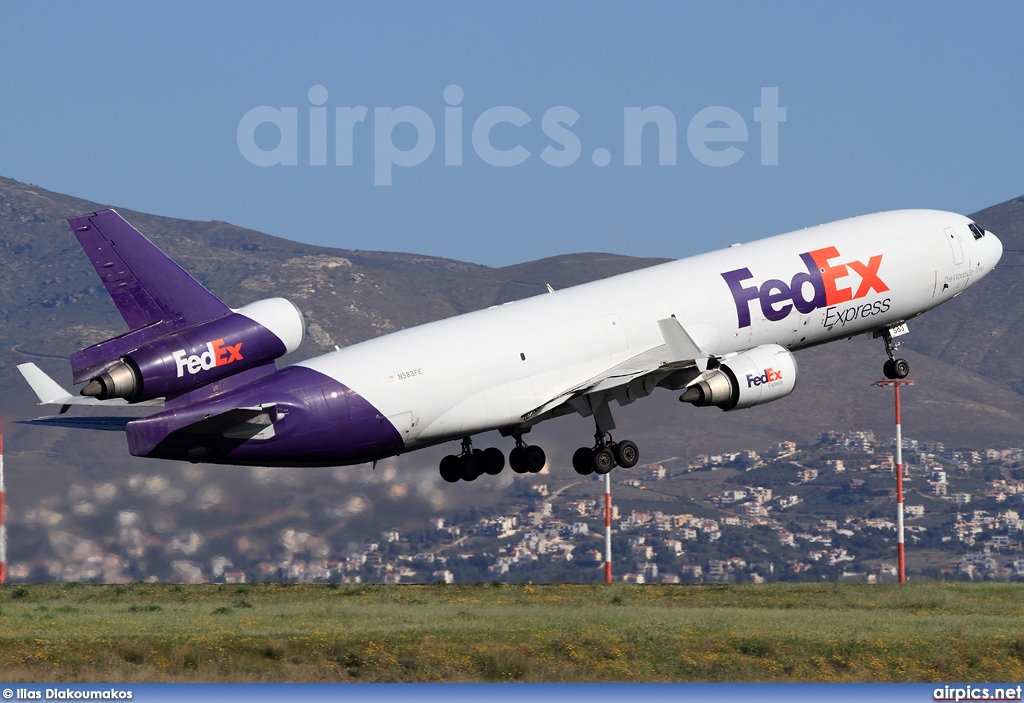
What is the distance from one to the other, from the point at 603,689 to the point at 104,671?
15.1m

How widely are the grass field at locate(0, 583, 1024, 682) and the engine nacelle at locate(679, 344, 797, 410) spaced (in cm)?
666

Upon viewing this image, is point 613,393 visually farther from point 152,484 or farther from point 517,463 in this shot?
point 152,484

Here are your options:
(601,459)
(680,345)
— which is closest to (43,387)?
(601,459)

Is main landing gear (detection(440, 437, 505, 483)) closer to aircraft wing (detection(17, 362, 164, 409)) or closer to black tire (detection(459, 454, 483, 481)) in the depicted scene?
black tire (detection(459, 454, 483, 481))

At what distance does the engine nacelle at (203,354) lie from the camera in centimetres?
4244

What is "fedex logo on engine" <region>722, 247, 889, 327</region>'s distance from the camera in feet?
170

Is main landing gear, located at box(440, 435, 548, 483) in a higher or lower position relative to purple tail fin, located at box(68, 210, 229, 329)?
lower

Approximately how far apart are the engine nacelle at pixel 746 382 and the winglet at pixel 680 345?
898mm

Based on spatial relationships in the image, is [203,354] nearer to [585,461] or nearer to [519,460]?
[519,460]

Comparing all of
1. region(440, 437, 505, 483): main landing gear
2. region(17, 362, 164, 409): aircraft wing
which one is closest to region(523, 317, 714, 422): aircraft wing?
region(440, 437, 505, 483): main landing gear

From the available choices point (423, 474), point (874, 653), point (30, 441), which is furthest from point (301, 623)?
point (30, 441)

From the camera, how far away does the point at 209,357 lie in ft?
144

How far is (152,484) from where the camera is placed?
85625 mm

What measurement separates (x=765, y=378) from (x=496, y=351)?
28.4 feet
